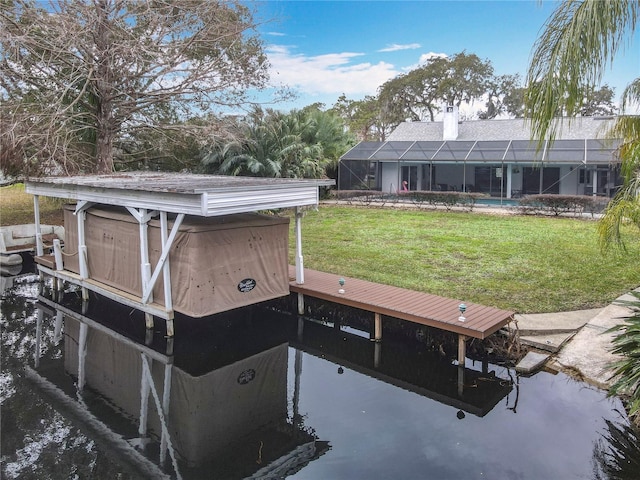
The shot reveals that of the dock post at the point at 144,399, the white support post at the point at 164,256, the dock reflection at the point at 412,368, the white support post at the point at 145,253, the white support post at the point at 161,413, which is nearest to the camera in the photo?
the white support post at the point at 161,413

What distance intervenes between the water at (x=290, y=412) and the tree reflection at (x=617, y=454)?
0.05 feet

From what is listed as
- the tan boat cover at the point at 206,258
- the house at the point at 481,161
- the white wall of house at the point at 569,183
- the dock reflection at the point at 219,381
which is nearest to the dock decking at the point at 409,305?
the dock reflection at the point at 219,381

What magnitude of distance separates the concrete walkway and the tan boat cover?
151 inches

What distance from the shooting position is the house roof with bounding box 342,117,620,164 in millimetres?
20188

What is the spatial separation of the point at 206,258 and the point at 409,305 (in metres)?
2.96

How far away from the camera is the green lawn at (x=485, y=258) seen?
833 cm

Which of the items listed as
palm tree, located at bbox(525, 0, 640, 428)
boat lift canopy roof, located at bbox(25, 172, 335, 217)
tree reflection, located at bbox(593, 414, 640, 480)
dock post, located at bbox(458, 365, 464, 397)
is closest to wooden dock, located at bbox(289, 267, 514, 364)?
dock post, located at bbox(458, 365, 464, 397)

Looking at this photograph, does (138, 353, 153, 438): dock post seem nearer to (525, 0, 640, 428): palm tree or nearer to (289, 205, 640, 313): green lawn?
(289, 205, 640, 313): green lawn

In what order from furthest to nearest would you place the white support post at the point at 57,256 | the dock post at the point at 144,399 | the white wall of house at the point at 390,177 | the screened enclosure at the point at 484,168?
the white wall of house at the point at 390,177
the screened enclosure at the point at 484,168
the white support post at the point at 57,256
the dock post at the point at 144,399

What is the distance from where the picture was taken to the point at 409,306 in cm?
697

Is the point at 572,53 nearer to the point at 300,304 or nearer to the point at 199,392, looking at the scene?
the point at 199,392

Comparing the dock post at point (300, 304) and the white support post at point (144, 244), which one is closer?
the white support post at point (144, 244)

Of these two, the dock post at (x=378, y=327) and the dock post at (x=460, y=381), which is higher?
the dock post at (x=378, y=327)

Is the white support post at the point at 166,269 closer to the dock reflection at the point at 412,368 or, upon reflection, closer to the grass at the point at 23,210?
the dock reflection at the point at 412,368
